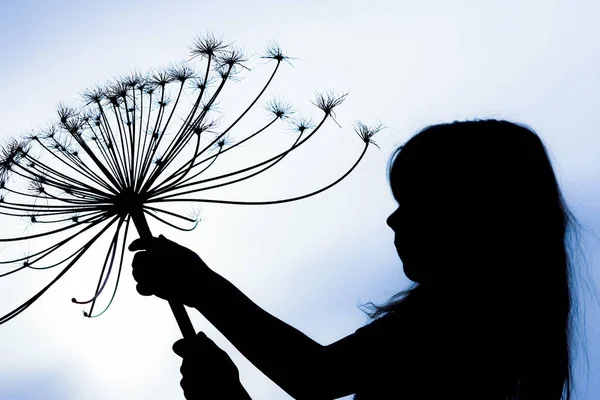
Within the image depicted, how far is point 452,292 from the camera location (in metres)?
3.03

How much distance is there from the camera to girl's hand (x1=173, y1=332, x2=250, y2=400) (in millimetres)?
2955

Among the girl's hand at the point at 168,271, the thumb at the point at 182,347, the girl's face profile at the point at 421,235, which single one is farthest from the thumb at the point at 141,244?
the girl's face profile at the point at 421,235

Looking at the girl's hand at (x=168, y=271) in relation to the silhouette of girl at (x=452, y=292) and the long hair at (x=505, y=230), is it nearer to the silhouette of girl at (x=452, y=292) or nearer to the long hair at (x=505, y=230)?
the silhouette of girl at (x=452, y=292)

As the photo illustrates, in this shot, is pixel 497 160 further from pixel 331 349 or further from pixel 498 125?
pixel 331 349

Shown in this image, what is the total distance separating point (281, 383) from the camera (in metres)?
2.87

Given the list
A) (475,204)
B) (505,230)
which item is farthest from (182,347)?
(505,230)

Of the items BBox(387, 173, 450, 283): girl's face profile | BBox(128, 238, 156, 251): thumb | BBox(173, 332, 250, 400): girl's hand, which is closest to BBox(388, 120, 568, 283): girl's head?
BBox(387, 173, 450, 283): girl's face profile

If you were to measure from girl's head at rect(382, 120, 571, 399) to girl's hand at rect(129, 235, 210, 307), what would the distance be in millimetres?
1074

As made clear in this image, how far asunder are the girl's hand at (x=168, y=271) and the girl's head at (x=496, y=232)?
1074mm

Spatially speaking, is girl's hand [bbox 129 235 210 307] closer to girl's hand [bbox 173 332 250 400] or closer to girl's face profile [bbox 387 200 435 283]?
girl's hand [bbox 173 332 250 400]

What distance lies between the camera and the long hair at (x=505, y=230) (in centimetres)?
312

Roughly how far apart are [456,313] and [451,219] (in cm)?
51

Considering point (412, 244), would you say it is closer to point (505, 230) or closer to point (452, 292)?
point (452, 292)

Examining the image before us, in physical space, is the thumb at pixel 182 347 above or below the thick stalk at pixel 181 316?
below
